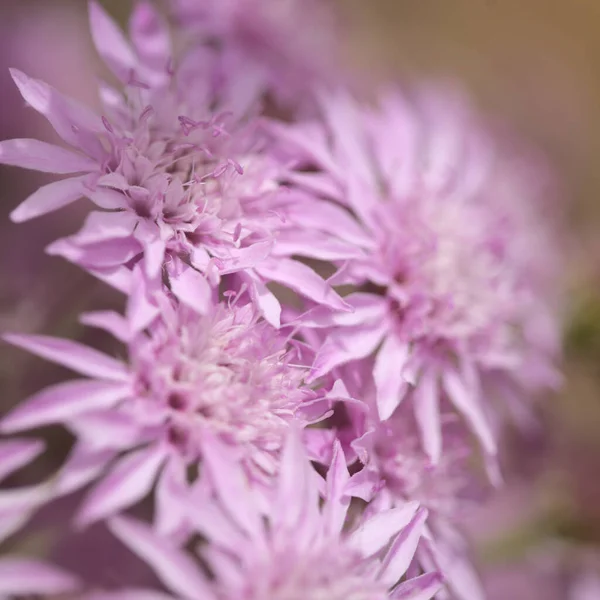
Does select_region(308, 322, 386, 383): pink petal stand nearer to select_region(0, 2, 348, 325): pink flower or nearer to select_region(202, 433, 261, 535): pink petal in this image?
select_region(0, 2, 348, 325): pink flower

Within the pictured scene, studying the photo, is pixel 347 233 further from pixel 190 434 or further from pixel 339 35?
pixel 339 35

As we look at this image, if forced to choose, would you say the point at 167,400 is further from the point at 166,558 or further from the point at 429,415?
the point at 429,415

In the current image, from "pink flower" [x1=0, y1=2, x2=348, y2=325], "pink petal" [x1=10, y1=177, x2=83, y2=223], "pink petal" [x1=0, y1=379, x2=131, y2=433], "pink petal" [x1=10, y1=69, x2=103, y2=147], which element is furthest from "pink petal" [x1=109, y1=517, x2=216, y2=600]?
"pink petal" [x1=10, y1=69, x2=103, y2=147]

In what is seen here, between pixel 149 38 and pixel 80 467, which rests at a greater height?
pixel 149 38

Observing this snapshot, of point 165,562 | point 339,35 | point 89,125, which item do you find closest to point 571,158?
point 339,35

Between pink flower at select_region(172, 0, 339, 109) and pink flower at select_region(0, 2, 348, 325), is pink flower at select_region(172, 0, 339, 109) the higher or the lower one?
the higher one

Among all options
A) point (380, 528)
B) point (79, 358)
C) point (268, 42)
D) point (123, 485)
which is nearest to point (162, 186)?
point (79, 358)
